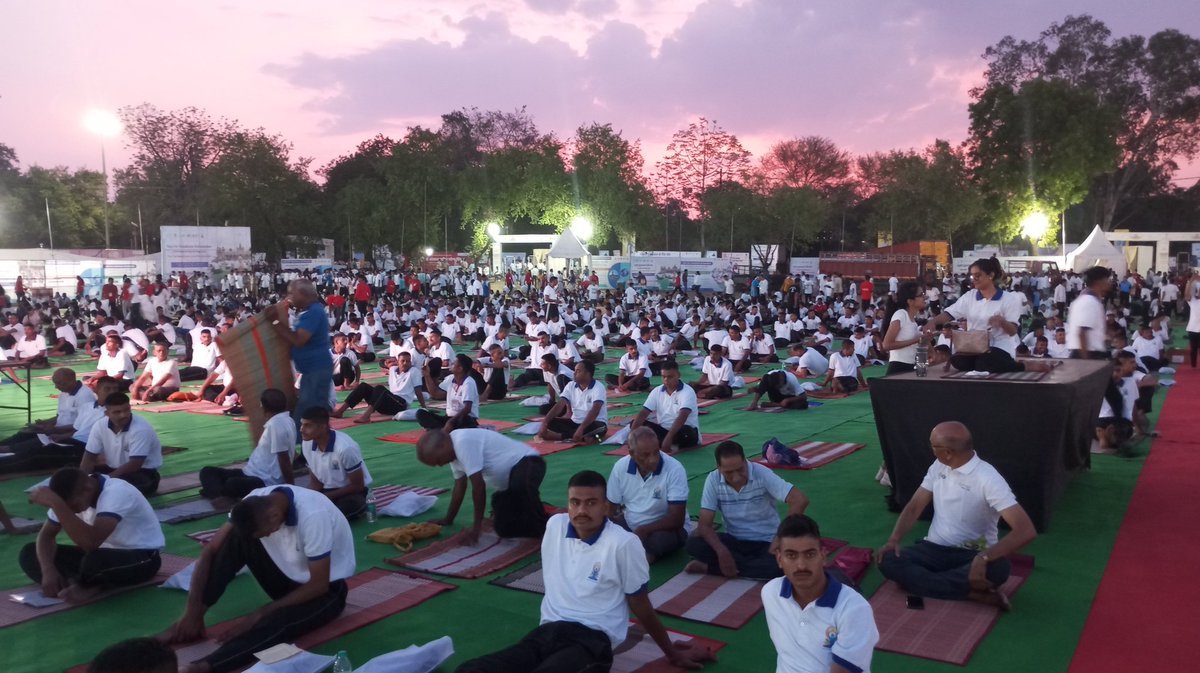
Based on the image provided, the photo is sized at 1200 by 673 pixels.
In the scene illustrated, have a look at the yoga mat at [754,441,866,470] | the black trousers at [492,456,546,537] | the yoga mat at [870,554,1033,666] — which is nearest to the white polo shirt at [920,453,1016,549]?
the yoga mat at [870,554,1033,666]

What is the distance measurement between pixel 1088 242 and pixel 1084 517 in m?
27.5

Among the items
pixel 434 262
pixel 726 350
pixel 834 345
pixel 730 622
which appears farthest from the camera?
pixel 434 262

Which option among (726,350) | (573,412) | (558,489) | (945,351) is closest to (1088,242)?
(726,350)

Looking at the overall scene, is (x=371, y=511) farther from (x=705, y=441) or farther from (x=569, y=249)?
(x=569, y=249)

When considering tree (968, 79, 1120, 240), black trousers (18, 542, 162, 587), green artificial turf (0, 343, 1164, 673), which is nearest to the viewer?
green artificial turf (0, 343, 1164, 673)

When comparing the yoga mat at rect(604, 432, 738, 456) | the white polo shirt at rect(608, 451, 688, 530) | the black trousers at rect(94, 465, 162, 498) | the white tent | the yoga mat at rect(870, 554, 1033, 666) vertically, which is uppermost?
the white tent

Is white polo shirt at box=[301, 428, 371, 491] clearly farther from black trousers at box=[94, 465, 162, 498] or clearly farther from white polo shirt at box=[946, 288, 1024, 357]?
white polo shirt at box=[946, 288, 1024, 357]

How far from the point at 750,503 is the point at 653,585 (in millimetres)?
775

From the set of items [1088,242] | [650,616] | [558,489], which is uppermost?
[1088,242]

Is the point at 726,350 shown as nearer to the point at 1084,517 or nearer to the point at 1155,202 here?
the point at 1084,517

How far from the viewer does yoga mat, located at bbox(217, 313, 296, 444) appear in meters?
7.75

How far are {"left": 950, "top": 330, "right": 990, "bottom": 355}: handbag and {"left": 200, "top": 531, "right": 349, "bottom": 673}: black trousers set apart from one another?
15.6 feet

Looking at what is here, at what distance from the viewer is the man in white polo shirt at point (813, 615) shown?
3090 millimetres

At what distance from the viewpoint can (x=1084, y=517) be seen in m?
6.70
